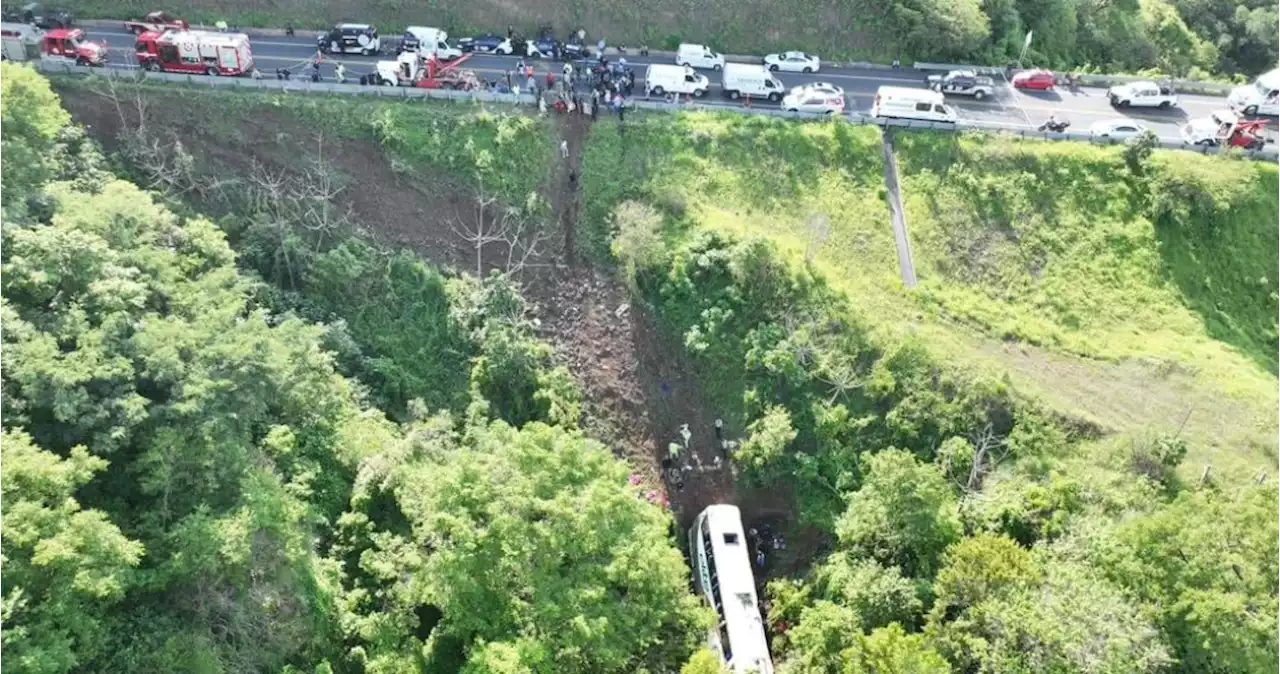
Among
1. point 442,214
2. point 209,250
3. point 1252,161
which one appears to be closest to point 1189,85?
point 1252,161

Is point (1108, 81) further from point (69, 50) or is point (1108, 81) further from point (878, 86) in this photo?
point (69, 50)

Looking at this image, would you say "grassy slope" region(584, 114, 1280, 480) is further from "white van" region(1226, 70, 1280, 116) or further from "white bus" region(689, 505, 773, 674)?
"white bus" region(689, 505, 773, 674)

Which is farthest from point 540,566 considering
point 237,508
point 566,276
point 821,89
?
point 821,89

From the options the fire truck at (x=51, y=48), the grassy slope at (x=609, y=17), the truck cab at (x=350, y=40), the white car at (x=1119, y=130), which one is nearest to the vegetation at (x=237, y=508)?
the fire truck at (x=51, y=48)

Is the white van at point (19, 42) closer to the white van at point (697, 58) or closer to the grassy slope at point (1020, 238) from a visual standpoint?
the grassy slope at point (1020, 238)

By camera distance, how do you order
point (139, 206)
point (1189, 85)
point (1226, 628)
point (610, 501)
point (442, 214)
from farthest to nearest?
point (1189, 85) < point (442, 214) < point (139, 206) < point (610, 501) < point (1226, 628)

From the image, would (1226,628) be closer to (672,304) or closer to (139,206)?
(672,304)

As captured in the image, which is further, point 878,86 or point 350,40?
point 878,86
